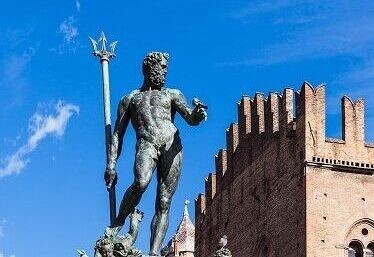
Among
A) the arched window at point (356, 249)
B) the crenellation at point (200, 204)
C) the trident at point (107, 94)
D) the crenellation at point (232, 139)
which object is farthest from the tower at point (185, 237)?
the trident at point (107, 94)

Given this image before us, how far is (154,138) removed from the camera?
1216 centimetres

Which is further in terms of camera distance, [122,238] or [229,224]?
[229,224]

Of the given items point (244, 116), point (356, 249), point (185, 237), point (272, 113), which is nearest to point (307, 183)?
point (356, 249)

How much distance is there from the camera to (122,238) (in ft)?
38.1

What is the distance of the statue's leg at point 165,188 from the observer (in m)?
12.1

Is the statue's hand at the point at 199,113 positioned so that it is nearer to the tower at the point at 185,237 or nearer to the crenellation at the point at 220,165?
the crenellation at the point at 220,165

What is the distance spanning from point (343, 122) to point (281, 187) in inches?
145

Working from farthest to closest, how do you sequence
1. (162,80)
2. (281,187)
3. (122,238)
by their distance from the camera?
1. (281,187)
2. (162,80)
3. (122,238)

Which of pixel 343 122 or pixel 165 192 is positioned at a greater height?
pixel 343 122

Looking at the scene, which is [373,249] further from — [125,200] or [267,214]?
[125,200]

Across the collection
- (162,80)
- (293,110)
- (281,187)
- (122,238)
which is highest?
(293,110)

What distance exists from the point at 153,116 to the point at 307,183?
35.5 meters

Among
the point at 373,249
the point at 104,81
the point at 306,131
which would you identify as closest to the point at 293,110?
the point at 306,131

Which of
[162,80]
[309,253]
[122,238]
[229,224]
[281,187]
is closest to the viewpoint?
[122,238]
